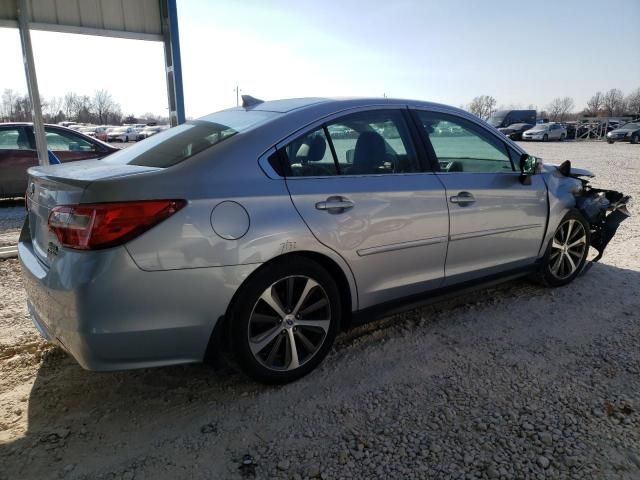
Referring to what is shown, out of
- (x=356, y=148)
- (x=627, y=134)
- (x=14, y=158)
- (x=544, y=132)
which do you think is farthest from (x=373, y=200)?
(x=544, y=132)

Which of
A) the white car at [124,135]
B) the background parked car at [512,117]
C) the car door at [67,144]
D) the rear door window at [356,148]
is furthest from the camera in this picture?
the background parked car at [512,117]

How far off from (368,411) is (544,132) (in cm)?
3950

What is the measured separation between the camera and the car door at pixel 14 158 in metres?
8.15

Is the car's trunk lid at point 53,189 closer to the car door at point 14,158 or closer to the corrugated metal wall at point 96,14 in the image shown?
the corrugated metal wall at point 96,14

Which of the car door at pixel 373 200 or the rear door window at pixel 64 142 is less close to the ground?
the rear door window at pixel 64 142

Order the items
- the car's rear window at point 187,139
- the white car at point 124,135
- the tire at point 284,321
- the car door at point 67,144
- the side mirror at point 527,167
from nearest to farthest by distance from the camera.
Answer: the tire at point 284,321, the car's rear window at point 187,139, the side mirror at point 527,167, the car door at point 67,144, the white car at point 124,135

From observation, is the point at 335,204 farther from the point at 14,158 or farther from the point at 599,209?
the point at 14,158

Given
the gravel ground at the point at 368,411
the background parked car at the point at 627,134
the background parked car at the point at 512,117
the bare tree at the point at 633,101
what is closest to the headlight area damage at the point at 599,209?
the gravel ground at the point at 368,411

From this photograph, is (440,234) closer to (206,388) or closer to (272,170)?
(272,170)

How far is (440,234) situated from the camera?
3164 mm

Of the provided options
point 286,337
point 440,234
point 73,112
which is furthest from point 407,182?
point 73,112

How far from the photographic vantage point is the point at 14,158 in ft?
26.9

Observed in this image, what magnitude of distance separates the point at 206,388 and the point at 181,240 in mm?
1036

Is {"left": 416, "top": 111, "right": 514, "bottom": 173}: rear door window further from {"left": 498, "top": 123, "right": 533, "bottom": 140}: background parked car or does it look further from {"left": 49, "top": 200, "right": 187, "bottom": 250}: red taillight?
{"left": 498, "top": 123, "right": 533, "bottom": 140}: background parked car
